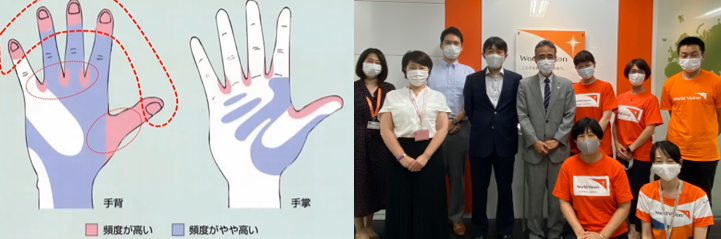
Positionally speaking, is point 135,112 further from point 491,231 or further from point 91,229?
point 491,231

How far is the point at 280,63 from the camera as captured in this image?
1083 mm

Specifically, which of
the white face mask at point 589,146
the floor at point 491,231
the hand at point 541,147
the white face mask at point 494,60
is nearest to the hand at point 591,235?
the white face mask at point 589,146

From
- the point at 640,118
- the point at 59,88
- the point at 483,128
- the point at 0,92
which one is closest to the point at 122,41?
the point at 59,88

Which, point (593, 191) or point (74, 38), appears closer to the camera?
point (74, 38)

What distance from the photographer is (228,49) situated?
1.08m

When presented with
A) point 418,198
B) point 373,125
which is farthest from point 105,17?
point 373,125

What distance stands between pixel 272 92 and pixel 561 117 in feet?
8.38

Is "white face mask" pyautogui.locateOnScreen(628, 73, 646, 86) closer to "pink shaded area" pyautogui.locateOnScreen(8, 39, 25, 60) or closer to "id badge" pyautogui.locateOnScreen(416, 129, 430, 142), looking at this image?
"id badge" pyautogui.locateOnScreen(416, 129, 430, 142)

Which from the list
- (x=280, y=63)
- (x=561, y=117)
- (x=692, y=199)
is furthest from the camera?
(x=561, y=117)

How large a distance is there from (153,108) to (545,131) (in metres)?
2.65

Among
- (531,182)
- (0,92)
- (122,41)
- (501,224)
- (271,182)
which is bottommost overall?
(501,224)

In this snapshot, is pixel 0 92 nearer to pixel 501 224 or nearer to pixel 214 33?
pixel 214 33

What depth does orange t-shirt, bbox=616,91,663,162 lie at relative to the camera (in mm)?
3174

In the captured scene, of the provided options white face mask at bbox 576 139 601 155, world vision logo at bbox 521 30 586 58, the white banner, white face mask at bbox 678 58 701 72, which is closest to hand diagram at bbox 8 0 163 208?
white face mask at bbox 576 139 601 155
